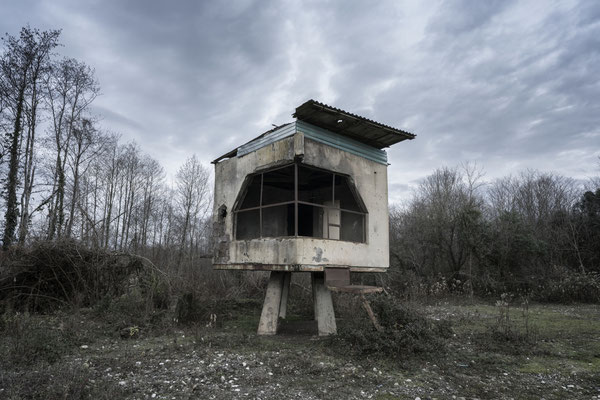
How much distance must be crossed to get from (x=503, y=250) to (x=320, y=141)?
49.9 feet

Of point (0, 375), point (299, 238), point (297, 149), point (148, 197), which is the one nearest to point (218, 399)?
point (0, 375)

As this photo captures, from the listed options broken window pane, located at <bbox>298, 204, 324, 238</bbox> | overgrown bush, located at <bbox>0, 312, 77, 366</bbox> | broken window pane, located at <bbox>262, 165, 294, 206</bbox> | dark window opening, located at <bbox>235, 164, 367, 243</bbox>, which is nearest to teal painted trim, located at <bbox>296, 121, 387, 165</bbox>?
dark window opening, located at <bbox>235, 164, 367, 243</bbox>

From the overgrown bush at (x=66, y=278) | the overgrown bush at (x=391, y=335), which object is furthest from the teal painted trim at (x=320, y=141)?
the overgrown bush at (x=66, y=278)

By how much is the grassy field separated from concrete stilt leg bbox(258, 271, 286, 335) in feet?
1.46

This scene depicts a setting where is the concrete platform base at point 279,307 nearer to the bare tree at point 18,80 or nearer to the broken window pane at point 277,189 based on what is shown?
the broken window pane at point 277,189

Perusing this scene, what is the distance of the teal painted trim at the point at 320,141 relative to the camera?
9211 millimetres

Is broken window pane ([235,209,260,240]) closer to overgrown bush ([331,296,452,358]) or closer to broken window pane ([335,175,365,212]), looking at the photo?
broken window pane ([335,175,365,212])

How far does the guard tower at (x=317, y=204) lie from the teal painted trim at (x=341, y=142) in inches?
1.1

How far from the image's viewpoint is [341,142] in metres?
10.0

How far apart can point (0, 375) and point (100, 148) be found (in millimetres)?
22275

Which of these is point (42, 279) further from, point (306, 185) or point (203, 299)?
point (306, 185)

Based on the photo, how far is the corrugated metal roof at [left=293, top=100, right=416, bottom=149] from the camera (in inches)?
348

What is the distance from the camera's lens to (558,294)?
662 inches

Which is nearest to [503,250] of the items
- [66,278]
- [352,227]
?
[352,227]
